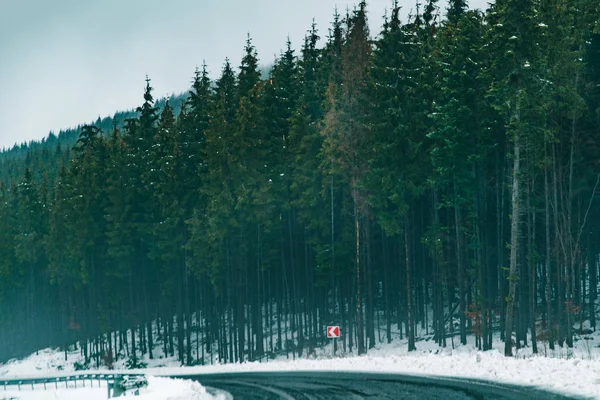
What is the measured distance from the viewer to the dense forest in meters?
34.5

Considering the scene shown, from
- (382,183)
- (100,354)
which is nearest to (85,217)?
(100,354)

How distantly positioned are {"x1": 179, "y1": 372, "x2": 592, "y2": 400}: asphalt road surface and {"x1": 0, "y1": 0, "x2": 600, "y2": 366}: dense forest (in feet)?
32.3

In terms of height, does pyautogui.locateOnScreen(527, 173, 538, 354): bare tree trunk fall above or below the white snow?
above

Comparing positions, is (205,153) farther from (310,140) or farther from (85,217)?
(85,217)

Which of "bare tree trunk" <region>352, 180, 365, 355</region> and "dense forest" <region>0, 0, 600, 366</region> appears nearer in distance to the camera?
"dense forest" <region>0, 0, 600, 366</region>

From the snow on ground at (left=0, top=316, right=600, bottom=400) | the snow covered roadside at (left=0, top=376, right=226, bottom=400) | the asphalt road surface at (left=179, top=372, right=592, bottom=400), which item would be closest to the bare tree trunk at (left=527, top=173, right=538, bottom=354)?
the snow on ground at (left=0, top=316, right=600, bottom=400)

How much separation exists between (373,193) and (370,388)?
70.5 feet

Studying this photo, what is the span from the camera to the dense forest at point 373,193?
34.5m

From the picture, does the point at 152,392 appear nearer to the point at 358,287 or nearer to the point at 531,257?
the point at 358,287

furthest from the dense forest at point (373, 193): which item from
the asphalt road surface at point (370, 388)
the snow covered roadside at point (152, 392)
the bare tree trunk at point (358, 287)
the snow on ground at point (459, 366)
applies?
the snow covered roadside at point (152, 392)

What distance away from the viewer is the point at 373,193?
133 feet

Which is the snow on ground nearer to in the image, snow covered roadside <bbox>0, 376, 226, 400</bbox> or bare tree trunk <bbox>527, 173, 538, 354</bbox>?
snow covered roadside <bbox>0, 376, 226, 400</bbox>

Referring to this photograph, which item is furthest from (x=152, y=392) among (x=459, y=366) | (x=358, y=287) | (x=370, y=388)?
(x=358, y=287)

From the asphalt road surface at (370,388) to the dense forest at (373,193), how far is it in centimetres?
985
